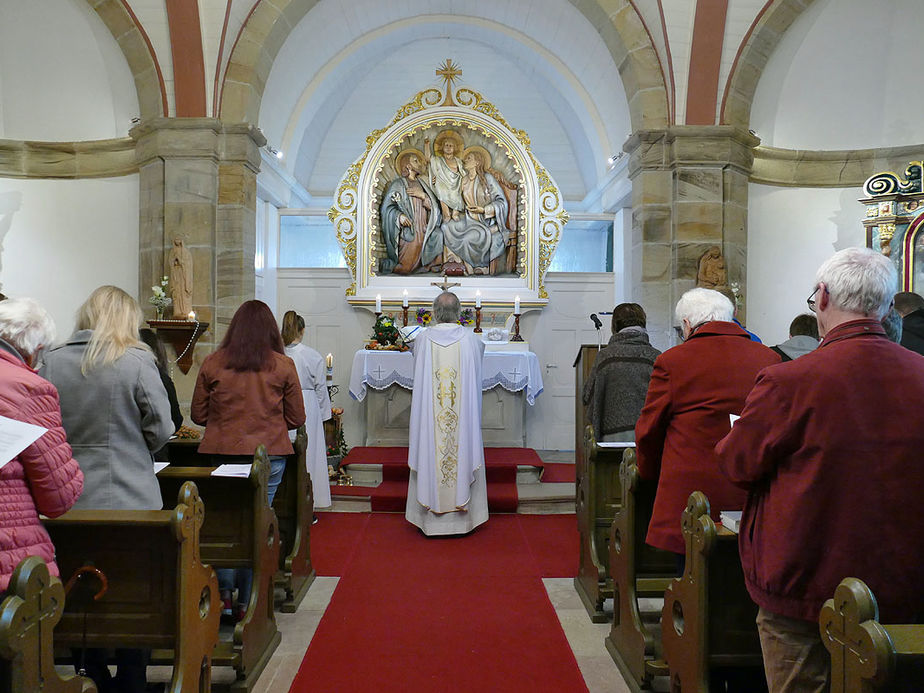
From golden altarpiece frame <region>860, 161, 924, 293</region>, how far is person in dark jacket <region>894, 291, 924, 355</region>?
357 centimetres

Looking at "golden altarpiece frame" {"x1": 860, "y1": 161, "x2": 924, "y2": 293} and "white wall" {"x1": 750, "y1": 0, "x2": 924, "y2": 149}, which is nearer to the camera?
"golden altarpiece frame" {"x1": 860, "y1": 161, "x2": 924, "y2": 293}

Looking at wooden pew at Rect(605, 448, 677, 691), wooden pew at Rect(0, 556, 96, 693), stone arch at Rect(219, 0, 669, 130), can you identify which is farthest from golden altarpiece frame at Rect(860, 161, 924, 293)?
wooden pew at Rect(0, 556, 96, 693)

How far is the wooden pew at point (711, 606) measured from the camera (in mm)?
2461

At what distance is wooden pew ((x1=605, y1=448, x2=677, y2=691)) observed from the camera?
3267 millimetres

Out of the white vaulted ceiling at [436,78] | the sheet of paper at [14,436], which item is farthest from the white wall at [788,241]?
the sheet of paper at [14,436]

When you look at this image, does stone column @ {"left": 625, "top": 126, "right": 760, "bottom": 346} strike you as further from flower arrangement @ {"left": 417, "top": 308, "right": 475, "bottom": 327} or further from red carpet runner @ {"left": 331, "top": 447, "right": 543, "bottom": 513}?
flower arrangement @ {"left": 417, "top": 308, "right": 475, "bottom": 327}

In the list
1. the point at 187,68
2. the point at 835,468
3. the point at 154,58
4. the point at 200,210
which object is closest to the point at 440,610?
the point at 835,468

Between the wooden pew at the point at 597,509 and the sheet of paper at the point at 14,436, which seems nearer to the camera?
the sheet of paper at the point at 14,436

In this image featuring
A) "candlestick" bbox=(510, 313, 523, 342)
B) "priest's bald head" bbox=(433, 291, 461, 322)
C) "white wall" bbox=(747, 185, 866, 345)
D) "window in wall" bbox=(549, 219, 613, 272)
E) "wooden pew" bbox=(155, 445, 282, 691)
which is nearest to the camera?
"wooden pew" bbox=(155, 445, 282, 691)

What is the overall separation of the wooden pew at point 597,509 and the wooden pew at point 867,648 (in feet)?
9.17

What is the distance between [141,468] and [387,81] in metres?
8.63

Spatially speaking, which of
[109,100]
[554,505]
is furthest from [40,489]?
[109,100]

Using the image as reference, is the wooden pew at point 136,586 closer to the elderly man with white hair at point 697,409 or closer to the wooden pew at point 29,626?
the wooden pew at point 29,626

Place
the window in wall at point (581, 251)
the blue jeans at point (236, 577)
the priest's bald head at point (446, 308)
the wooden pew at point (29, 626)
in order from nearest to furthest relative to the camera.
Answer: the wooden pew at point (29, 626), the blue jeans at point (236, 577), the priest's bald head at point (446, 308), the window in wall at point (581, 251)
